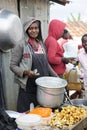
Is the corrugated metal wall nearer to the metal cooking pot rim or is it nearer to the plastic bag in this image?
the plastic bag

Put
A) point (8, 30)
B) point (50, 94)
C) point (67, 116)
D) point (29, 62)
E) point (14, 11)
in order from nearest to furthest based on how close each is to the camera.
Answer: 1. point (8, 30)
2. point (67, 116)
3. point (50, 94)
4. point (29, 62)
5. point (14, 11)

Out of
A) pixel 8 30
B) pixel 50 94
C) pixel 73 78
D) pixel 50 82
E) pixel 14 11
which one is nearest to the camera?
pixel 8 30

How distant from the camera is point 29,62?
4102mm

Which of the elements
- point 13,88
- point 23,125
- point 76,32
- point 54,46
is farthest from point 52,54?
point 76,32

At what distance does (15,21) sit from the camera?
124 inches

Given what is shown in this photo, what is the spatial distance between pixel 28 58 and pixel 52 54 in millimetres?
832

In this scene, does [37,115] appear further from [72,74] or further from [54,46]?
[72,74]

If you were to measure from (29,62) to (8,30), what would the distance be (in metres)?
1.16

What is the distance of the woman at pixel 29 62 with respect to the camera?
4.08 m

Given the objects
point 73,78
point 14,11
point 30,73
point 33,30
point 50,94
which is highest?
point 14,11

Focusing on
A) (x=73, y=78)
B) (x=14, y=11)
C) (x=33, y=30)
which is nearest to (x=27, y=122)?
(x=33, y=30)

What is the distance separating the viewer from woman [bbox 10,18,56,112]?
4078 millimetres

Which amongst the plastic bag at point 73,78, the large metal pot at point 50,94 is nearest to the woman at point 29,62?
the large metal pot at point 50,94

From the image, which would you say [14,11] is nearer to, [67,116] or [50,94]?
[50,94]
